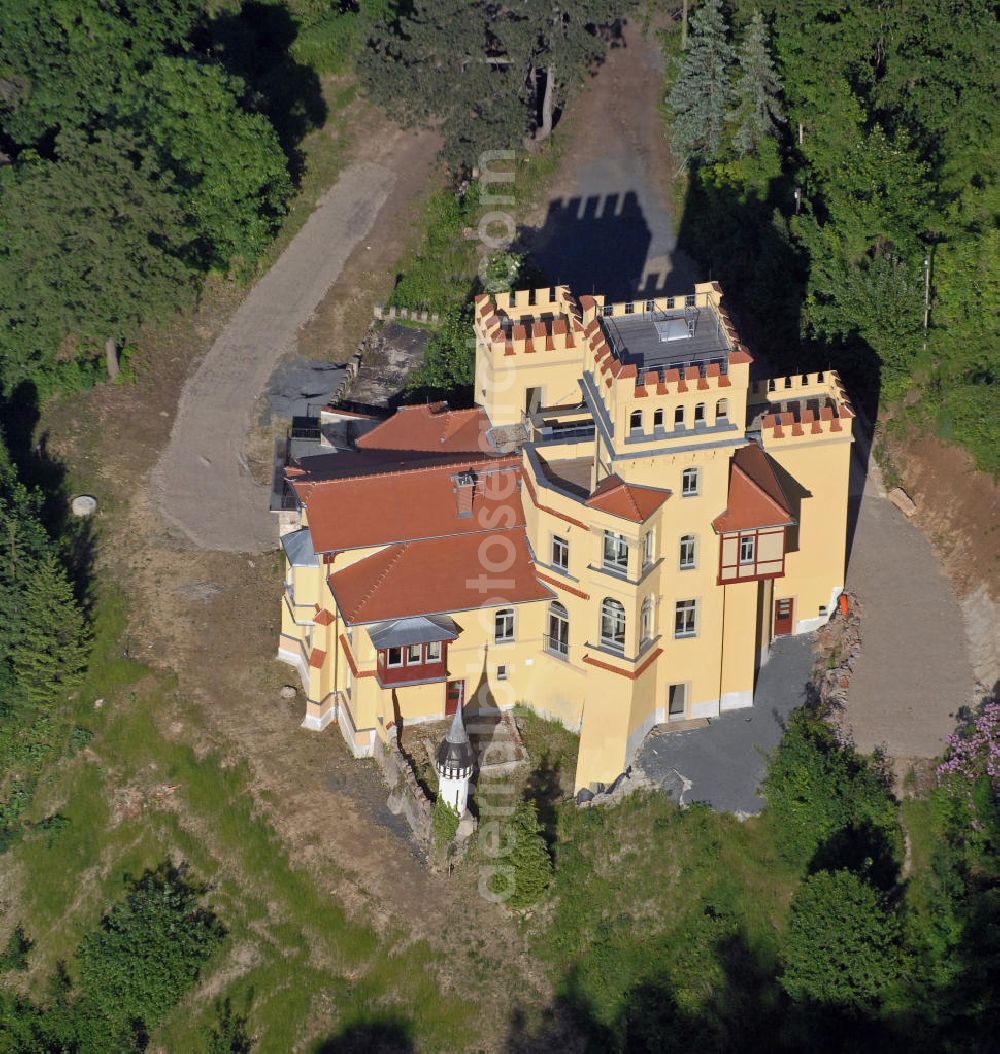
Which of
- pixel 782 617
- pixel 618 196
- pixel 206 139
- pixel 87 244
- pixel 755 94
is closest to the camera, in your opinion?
pixel 782 617

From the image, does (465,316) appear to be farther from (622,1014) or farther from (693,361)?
(622,1014)

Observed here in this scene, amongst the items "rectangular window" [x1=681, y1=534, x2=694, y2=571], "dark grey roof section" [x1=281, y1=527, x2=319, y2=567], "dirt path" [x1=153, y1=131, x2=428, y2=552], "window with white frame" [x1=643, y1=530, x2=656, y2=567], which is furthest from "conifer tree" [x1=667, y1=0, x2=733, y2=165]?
"dark grey roof section" [x1=281, y1=527, x2=319, y2=567]

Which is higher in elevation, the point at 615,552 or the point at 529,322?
the point at 529,322

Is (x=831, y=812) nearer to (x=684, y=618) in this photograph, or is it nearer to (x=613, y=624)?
(x=684, y=618)

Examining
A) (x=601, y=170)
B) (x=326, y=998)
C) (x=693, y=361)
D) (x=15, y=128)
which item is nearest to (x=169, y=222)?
(x=15, y=128)

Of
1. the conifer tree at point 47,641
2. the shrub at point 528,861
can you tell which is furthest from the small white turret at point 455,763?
the conifer tree at point 47,641

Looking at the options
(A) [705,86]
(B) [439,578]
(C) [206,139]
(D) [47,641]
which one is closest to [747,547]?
(B) [439,578]

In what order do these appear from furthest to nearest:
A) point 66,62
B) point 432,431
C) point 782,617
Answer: point 66,62
point 432,431
point 782,617
